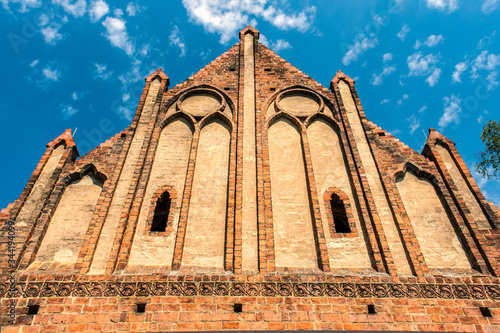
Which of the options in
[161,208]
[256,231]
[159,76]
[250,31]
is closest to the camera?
[256,231]

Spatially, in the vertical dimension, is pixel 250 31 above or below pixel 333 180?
above

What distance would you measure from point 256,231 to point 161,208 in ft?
7.51

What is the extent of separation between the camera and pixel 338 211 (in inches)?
276

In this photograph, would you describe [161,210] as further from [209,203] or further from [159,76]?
[159,76]

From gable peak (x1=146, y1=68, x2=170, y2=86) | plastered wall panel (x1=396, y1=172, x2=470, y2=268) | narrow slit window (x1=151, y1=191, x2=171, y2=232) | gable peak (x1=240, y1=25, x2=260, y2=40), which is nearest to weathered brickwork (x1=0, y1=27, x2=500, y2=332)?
plastered wall panel (x1=396, y1=172, x2=470, y2=268)

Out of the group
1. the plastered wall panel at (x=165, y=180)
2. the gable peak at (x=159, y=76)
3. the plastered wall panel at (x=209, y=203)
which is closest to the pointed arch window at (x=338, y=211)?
the plastered wall panel at (x=209, y=203)

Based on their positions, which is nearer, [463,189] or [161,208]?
[463,189]

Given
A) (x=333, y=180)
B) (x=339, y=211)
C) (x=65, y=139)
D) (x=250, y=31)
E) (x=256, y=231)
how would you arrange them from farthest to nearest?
(x=250, y=31) → (x=65, y=139) → (x=333, y=180) → (x=339, y=211) → (x=256, y=231)

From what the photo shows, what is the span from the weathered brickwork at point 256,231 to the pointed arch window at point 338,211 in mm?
34

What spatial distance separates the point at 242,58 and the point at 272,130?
10.5ft

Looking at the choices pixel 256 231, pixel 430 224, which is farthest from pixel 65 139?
pixel 430 224

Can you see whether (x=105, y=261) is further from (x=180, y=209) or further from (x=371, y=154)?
(x=371, y=154)

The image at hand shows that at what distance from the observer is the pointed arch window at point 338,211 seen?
661cm

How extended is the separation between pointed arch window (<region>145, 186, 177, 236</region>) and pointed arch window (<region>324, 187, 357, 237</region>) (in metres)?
3.23
